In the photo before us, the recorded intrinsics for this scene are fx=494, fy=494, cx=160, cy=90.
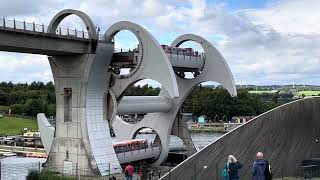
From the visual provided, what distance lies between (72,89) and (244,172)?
55.1 feet

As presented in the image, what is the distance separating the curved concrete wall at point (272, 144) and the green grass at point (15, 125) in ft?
236

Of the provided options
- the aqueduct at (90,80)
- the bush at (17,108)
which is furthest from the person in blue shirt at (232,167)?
the bush at (17,108)

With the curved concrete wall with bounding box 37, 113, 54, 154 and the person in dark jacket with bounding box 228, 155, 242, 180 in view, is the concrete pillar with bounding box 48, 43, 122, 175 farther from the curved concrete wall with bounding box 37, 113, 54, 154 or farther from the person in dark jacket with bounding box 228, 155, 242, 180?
the person in dark jacket with bounding box 228, 155, 242, 180

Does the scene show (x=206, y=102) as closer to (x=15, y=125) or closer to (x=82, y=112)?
(x=15, y=125)

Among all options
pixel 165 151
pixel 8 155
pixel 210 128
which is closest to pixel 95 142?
pixel 165 151

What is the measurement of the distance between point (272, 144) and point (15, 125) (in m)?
80.7

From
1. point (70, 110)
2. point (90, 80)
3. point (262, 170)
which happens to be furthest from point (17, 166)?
point (262, 170)

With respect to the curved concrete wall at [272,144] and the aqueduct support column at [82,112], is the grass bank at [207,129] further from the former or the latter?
the curved concrete wall at [272,144]

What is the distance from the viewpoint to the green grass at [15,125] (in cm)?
9009

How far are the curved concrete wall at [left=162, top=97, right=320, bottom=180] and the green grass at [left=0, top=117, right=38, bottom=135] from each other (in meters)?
71.8

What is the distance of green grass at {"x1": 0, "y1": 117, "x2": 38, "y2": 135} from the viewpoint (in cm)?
9009

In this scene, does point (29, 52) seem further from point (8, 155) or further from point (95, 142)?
point (8, 155)

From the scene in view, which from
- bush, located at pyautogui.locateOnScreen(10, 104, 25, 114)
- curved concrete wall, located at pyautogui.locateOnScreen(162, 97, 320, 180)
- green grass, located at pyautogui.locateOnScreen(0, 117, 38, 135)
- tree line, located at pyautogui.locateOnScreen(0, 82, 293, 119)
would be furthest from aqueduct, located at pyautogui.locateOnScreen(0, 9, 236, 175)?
tree line, located at pyautogui.locateOnScreen(0, 82, 293, 119)

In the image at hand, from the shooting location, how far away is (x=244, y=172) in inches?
755
